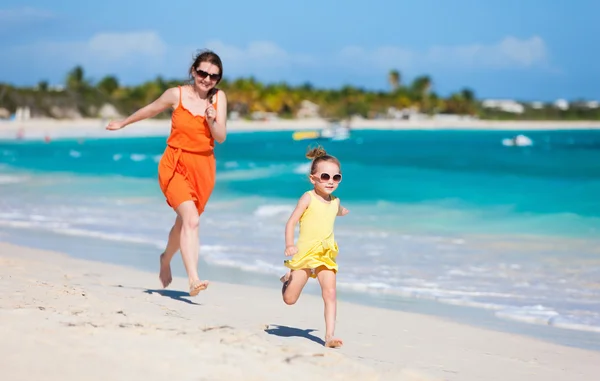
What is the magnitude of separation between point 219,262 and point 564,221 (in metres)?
7.24

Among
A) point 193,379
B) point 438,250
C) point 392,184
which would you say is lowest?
point 193,379

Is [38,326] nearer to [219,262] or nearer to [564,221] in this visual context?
[219,262]

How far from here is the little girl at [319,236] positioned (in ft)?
16.2

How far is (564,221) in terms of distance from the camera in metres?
14.6

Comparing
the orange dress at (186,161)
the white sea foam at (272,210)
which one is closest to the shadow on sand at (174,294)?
the orange dress at (186,161)

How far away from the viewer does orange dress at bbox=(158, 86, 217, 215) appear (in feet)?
19.7

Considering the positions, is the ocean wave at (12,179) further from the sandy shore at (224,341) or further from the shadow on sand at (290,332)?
the shadow on sand at (290,332)

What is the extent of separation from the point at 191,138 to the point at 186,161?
0.52 ft

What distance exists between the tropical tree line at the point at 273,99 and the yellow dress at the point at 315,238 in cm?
8213

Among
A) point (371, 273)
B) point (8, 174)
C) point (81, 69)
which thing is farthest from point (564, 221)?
point (81, 69)

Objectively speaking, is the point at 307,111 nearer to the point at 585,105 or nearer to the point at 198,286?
the point at 585,105

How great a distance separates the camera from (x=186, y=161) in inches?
238

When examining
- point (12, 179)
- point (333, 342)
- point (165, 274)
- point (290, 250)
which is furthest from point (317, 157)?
point (12, 179)

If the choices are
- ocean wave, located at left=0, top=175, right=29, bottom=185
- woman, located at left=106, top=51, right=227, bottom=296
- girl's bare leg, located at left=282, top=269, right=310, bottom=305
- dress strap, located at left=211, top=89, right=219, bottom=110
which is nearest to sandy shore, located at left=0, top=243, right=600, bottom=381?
girl's bare leg, located at left=282, top=269, right=310, bottom=305
